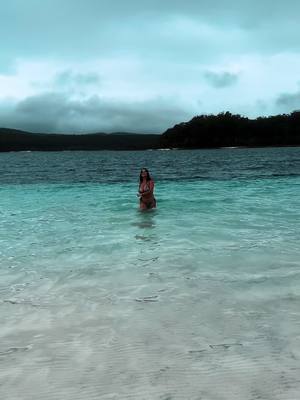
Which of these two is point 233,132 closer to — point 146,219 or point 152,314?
point 146,219

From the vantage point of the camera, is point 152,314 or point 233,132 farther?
point 233,132

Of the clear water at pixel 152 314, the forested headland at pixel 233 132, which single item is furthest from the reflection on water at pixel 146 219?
the forested headland at pixel 233 132

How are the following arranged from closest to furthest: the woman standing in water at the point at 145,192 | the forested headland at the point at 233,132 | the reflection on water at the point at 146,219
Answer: the reflection on water at the point at 146,219 < the woman standing in water at the point at 145,192 < the forested headland at the point at 233,132

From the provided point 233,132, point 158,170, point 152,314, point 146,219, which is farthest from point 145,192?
point 233,132

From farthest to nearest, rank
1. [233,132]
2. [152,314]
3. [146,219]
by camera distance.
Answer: [233,132] → [146,219] → [152,314]

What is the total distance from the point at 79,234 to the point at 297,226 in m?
5.59

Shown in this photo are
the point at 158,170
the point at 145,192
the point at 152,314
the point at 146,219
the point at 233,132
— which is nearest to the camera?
the point at 152,314

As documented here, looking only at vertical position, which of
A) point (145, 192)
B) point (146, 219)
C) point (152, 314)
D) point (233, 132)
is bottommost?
point (146, 219)

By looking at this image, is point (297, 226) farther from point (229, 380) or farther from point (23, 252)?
point (229, 380)

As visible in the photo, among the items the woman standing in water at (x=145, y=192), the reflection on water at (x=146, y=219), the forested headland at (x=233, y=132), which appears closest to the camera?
the reflection on water at (x=146, y=219)

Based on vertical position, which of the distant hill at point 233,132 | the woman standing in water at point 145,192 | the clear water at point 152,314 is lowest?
the clear water at point 152,314

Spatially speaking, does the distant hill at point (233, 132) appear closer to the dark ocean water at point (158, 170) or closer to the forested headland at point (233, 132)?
the forested headland at point (233, 132)

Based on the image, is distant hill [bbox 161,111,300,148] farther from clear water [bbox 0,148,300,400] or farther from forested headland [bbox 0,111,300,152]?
clear water [bbox 0,148,300,400]

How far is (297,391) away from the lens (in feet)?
12.0
